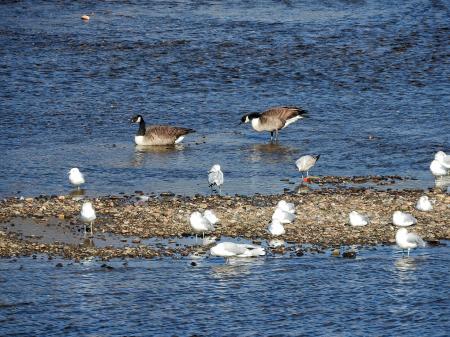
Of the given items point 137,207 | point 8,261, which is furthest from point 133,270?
point 137,207

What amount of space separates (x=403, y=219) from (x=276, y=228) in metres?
1.96

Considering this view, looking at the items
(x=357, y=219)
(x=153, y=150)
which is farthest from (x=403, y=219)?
(x=153, y=150)

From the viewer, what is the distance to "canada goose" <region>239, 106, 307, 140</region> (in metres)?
24.6

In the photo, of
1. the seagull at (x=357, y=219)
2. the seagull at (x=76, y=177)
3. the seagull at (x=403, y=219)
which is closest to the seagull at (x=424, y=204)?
the seagull at (x=403, y=219)

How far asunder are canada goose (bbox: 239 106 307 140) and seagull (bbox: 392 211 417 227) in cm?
793

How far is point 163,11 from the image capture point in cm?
4094

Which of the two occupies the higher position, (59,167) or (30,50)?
(30,50)

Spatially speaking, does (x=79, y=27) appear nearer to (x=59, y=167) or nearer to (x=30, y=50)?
(x=30, y=50)

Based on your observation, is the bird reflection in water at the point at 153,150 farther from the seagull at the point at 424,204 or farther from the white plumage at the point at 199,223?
the seagull at the point at 424,204

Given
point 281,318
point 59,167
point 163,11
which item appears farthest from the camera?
point 163,11

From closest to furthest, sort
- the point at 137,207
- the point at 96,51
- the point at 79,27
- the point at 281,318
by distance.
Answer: the point at 281,318 → the point at 137,207 → the point at 96,51 → the point at 79,27

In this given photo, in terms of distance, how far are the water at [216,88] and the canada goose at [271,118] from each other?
14.3 inches

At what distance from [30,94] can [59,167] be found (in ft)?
24.3

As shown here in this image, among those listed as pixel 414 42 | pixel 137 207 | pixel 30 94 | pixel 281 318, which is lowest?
pixel 281 318
